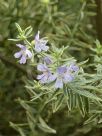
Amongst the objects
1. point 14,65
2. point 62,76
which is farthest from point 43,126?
point 62,76

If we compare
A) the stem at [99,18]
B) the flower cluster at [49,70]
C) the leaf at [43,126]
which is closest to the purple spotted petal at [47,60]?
the flower cluster at [49,70]

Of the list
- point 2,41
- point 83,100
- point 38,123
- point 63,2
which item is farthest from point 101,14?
point 83,100

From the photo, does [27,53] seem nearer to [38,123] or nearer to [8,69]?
[38,123]

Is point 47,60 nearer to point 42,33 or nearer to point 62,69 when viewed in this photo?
point 62,69

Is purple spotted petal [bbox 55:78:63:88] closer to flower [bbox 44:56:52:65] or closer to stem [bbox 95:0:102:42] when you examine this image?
flower [bbox 44:56:52:65]

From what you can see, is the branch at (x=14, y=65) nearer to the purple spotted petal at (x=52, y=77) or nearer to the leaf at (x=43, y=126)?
the leaf at (x=43, y=126)

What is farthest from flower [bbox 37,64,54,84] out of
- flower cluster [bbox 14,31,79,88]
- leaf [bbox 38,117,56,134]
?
leaf [bbox 38,117,56,134]
